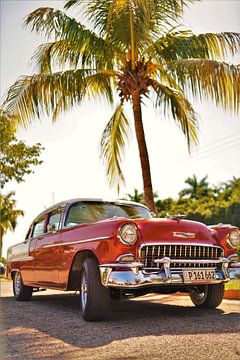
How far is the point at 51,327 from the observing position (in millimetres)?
6422

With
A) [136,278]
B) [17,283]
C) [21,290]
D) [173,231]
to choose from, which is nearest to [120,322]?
[136,278]

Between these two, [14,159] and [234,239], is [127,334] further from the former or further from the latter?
[14,159]

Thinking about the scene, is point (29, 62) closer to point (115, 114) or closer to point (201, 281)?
point (115, 114)

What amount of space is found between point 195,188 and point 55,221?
165 ft

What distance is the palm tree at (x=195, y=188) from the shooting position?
5725 centimetres

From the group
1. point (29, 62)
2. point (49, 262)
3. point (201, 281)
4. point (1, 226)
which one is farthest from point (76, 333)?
point (1, 226)

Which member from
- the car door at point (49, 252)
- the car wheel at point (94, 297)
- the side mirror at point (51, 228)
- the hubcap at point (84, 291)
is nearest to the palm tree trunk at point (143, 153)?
the car door at point (49, 252)

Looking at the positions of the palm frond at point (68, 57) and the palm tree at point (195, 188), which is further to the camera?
the palm tree at point (195, 188)

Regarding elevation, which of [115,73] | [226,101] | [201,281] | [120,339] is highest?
[115,73]

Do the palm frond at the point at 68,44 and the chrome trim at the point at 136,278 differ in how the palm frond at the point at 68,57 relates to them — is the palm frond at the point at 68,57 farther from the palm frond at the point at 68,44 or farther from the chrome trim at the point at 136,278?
the chrome trim at the point at 136,278

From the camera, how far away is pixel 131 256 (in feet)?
20.6

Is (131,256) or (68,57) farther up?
(68,57)

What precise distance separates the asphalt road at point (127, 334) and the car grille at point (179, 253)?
644 mm

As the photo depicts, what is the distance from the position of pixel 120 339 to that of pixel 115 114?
34.0ft
